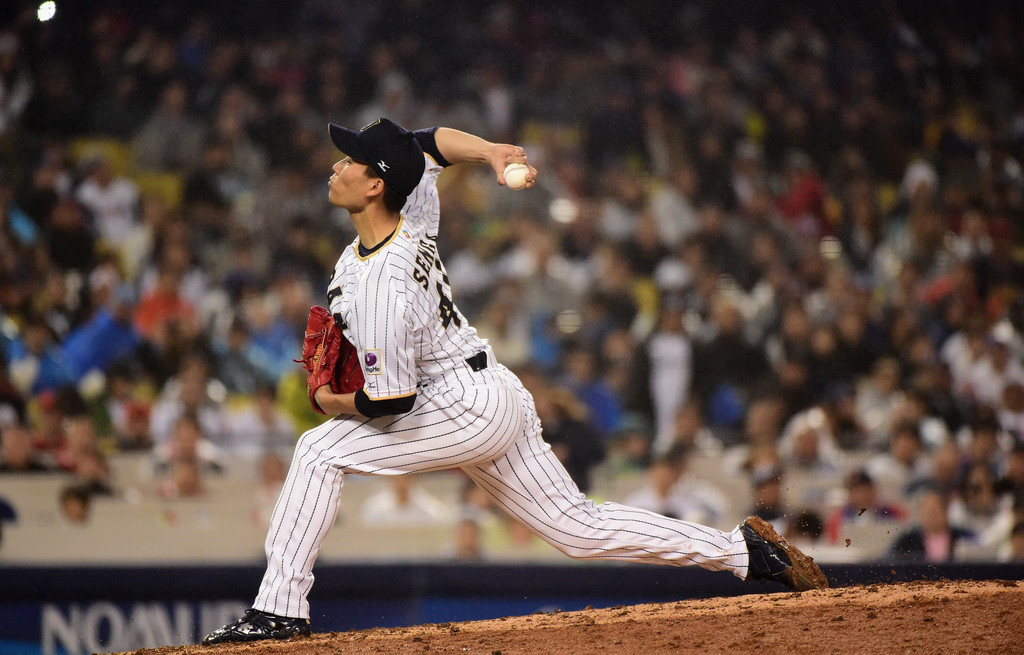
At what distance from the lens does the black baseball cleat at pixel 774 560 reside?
2795 mm

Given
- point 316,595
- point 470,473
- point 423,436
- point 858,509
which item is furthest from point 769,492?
point 423,436

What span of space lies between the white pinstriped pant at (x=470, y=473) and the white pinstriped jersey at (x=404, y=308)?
0.32 ft

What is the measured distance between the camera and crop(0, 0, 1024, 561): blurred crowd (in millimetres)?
5609

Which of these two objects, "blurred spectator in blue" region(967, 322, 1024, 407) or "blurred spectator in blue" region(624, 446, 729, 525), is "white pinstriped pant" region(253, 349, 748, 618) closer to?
"blurred spectator in blue" region(624, 446, 729, 525)

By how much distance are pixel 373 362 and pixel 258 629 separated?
0.75 m

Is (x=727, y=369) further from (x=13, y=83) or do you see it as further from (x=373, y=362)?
(x=13, y=83)

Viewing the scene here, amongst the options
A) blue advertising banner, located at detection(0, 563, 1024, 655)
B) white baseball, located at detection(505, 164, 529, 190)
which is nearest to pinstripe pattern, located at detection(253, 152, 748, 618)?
white baseball, located at detection(505, 164, 529, 190)

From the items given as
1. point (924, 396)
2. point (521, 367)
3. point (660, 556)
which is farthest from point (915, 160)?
point (660, 556)

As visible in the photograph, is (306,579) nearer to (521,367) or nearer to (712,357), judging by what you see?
(521,367)

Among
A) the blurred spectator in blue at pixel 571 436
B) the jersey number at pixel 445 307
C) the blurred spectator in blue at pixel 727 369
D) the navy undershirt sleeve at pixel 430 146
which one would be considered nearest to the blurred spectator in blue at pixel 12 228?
the blurred spectator in blue at pixel 571 436

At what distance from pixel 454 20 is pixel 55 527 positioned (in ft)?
15.5

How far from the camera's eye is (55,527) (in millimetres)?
5449

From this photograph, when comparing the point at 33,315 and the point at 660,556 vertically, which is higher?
the point at 33,315

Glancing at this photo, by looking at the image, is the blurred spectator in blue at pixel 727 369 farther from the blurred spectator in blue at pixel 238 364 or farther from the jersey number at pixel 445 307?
the jersey number at pixel 445 307
